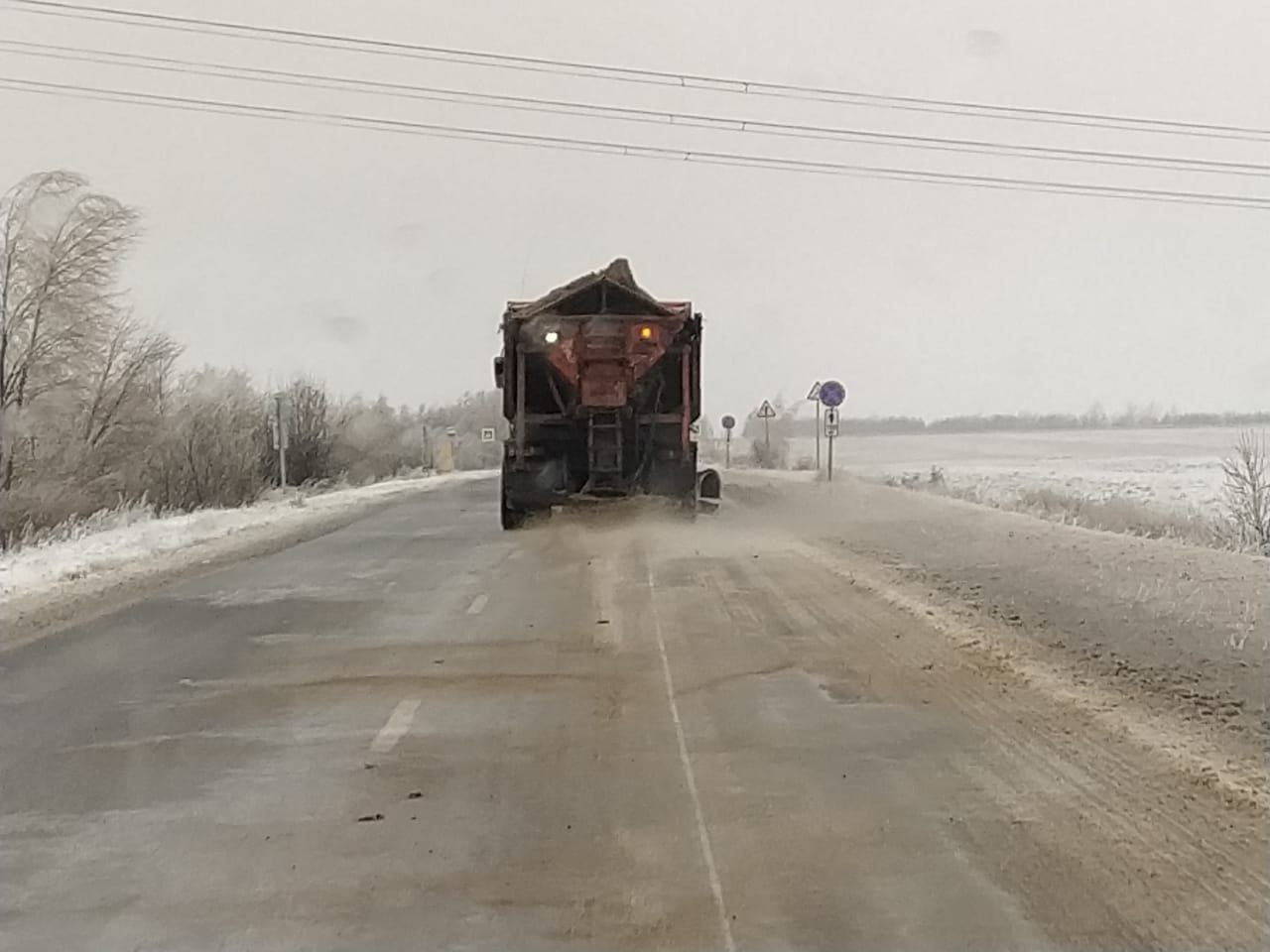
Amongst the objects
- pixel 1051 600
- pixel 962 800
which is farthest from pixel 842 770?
pixel 1051 600

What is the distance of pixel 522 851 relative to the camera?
21.0ft

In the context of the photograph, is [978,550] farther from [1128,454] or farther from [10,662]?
[1128,454]

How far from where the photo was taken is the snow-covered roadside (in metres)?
19.0

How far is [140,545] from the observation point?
2403 cm

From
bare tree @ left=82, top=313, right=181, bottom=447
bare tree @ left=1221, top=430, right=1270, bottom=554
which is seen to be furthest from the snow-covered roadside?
bare tree @ left=1221, top=430, right=1270, bottom=554

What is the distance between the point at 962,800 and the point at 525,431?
59.7 feet

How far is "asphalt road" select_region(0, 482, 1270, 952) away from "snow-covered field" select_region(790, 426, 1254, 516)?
17.7 m

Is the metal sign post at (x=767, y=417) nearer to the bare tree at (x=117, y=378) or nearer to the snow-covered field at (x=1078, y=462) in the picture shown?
the snow-covered field at (x=1078, y=462)

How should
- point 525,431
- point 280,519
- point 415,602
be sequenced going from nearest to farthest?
A: point 415,602
point 525,431
point 280,519

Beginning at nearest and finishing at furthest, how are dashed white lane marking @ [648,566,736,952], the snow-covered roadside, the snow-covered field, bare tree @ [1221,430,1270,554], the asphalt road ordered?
dashed white lane marking @ [648,566,736,952], the asphalt road, the snow-covered roadside, bare tree @ [1221,430,1270,554], the snow-covered field

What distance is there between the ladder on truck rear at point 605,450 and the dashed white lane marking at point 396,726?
584 inches

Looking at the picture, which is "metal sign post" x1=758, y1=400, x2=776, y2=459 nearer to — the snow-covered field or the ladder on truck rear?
the snow-covered field

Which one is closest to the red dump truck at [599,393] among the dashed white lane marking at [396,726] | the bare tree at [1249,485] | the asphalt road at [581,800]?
the bare tree at [1249,485]

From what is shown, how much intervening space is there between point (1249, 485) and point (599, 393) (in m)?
10.9
